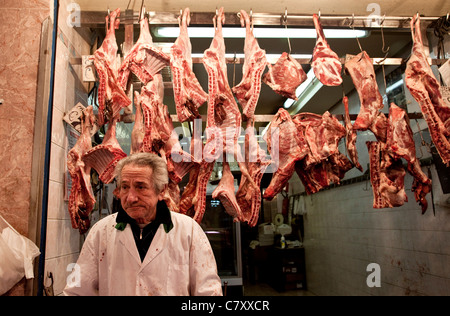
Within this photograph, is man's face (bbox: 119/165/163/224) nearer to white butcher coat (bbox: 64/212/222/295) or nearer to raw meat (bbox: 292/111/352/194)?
white butcher coat (bbox: 64/212/222/295)

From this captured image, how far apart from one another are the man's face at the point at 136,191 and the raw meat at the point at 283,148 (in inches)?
52.5

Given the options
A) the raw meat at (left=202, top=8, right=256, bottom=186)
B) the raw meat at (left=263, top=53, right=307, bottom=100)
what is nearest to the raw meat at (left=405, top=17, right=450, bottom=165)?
the raw meat at (left=263, top=53, right=307, bottom=100)

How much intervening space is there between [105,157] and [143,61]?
908mm

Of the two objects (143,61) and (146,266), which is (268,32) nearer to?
(143,61)

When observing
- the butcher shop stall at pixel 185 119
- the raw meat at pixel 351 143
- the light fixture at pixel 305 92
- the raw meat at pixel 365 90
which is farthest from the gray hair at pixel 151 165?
the light fixture at pixel 305 92

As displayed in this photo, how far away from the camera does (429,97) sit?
3309 millimetres

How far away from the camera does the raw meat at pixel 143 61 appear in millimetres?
3090

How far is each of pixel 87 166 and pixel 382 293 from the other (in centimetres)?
503

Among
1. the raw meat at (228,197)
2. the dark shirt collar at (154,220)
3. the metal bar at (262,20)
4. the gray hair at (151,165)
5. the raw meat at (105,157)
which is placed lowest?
the dark shirt collar at (154,220)

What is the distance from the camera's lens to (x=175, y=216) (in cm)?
226

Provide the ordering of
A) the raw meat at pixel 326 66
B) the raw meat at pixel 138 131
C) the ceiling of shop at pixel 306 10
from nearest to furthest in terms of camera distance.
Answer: the raw meat at pixel 138 131 → the raw meat at pixel 326 66 → the ceiling of shop at pixel 306 10

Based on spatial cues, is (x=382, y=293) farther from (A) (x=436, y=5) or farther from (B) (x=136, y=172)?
(B) (x=136, y=172)

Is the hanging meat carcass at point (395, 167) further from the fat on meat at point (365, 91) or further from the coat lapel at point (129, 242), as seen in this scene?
the coat lapel at point (129, 242)

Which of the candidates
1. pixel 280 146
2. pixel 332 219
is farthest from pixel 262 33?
pixel 332 219
